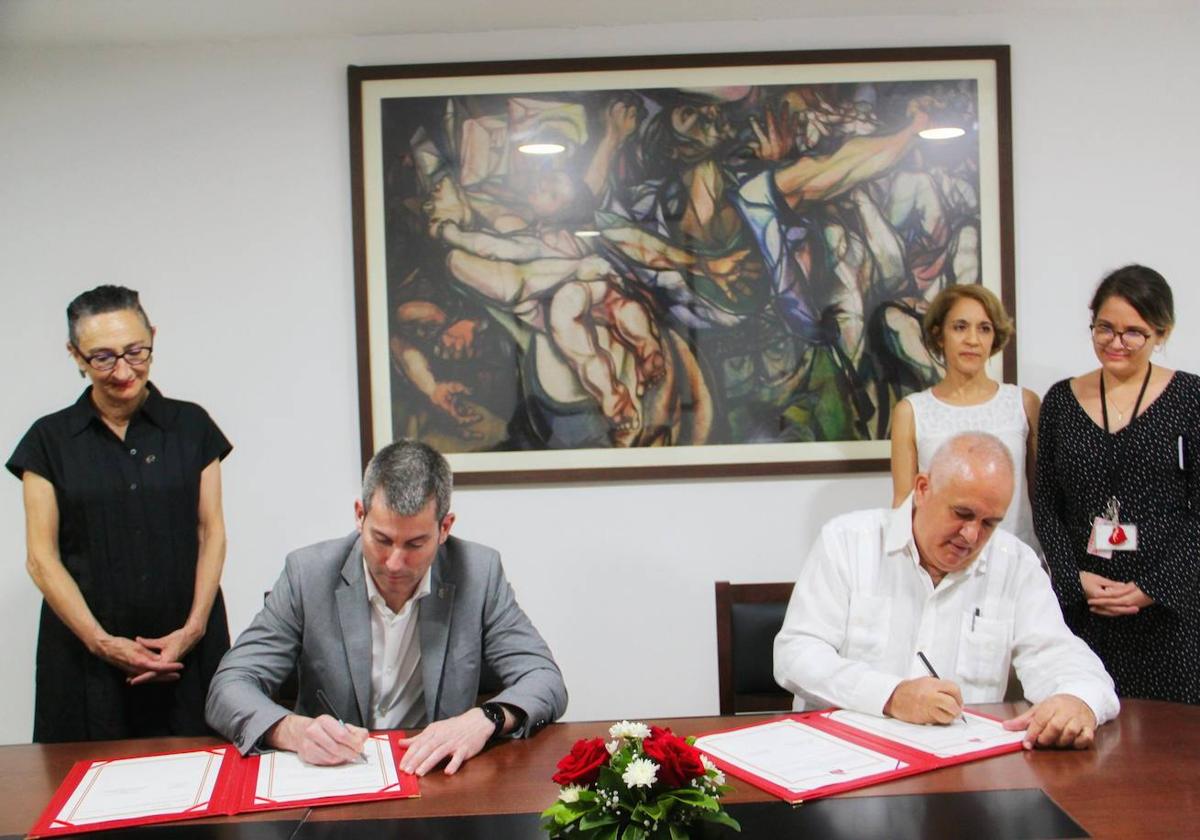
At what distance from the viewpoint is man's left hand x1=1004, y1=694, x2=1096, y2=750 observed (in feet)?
6.07

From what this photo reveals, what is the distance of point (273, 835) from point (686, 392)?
91.9 inches

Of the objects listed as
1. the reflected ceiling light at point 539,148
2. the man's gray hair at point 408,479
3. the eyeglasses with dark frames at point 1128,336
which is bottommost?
the man's gray hair at point 408,479

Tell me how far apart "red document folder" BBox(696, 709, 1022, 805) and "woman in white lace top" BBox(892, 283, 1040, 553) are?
1.25m

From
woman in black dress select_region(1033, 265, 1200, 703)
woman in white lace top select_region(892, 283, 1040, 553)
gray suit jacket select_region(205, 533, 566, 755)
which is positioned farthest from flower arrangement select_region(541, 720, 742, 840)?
woman in white lace top select_region(892, 283, 1040, 553)

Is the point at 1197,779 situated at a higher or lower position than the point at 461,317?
lower

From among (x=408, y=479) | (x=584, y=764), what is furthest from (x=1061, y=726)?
(x=408, y=479)

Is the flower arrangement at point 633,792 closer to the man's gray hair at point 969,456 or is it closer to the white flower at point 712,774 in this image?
the white flower at point 712,774

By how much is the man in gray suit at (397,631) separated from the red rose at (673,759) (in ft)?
2.12

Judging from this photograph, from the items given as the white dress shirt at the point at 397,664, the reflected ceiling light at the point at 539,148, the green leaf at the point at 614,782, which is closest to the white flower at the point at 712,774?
the green leaf at the point at 614,782

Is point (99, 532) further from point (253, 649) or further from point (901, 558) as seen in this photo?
point (901, 558)

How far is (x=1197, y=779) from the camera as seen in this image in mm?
1695

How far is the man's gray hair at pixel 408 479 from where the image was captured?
6.63 feet

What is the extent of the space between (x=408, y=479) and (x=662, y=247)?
1.84 meters

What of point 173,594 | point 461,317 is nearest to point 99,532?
point 173,594
